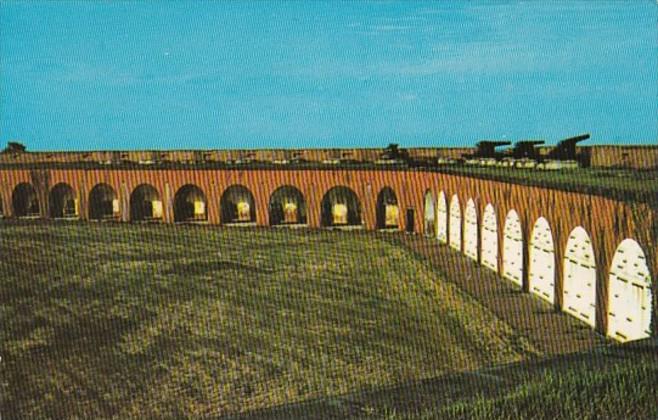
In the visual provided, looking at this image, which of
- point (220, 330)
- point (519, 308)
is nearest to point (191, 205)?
point (220, 330)

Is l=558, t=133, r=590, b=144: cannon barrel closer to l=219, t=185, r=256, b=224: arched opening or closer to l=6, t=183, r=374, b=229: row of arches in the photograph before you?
l=6, t=183, r=374, b=229: row of arches

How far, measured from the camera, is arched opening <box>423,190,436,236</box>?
34719 mm

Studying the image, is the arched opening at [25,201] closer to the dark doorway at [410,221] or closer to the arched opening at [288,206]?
the arched opening at [288,206]

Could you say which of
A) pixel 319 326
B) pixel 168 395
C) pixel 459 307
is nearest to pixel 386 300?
pixel 459 307

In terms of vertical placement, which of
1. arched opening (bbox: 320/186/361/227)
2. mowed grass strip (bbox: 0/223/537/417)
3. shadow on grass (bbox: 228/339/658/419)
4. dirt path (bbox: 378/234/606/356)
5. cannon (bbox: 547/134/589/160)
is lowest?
dirt path (bbox: 378/234/606/356)

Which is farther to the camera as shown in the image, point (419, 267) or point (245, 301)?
point (419, 267)

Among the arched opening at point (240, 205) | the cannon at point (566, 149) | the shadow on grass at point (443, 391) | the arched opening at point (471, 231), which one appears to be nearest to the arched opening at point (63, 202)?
the arched opening at point (240, 205)

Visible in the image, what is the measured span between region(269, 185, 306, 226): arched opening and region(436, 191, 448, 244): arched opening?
8.60m

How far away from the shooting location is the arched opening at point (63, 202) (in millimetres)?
40812

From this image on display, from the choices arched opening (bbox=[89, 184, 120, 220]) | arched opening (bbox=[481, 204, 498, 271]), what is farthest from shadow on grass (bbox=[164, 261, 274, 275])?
arched opening (bbox=[89, 184, 120, 220])

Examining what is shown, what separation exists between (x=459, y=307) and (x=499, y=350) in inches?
154

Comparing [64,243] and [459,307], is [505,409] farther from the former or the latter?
[64,243]

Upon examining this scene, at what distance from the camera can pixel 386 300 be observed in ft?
64.8

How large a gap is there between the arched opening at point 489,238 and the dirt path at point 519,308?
307 millimetres
